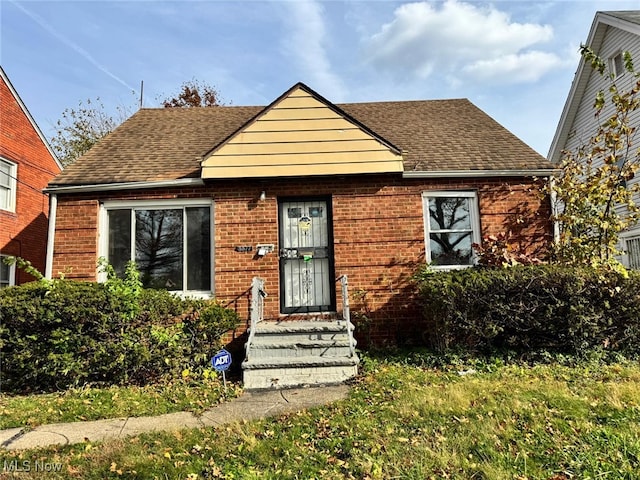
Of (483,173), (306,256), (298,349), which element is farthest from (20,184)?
(483,173)

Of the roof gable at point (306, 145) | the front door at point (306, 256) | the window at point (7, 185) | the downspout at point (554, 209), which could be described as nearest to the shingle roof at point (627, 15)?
the roof gable at point (306, 145)

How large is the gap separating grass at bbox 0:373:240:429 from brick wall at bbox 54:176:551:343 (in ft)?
6.44

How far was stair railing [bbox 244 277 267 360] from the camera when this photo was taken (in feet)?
20.5

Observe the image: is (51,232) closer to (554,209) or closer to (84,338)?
(84,338)

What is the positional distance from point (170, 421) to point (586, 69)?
1774 centimetres

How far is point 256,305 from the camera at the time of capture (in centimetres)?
677

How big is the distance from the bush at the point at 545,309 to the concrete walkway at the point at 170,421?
2.15 meters

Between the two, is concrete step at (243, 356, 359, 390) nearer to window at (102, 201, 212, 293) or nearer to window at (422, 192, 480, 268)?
window at (102, 201, 212, 293)

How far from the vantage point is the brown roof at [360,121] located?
314 inches

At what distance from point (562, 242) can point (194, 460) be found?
277 inches

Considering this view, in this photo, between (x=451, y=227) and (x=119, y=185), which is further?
(x=451, y=227)

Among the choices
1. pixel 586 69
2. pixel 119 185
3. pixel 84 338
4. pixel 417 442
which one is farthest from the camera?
pixel 586 69

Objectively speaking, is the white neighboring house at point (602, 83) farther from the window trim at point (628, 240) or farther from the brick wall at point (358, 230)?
the brick wall at point (358, 230)

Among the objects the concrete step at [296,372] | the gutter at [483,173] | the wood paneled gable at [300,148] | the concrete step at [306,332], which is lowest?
the concrete step at [296,372]
